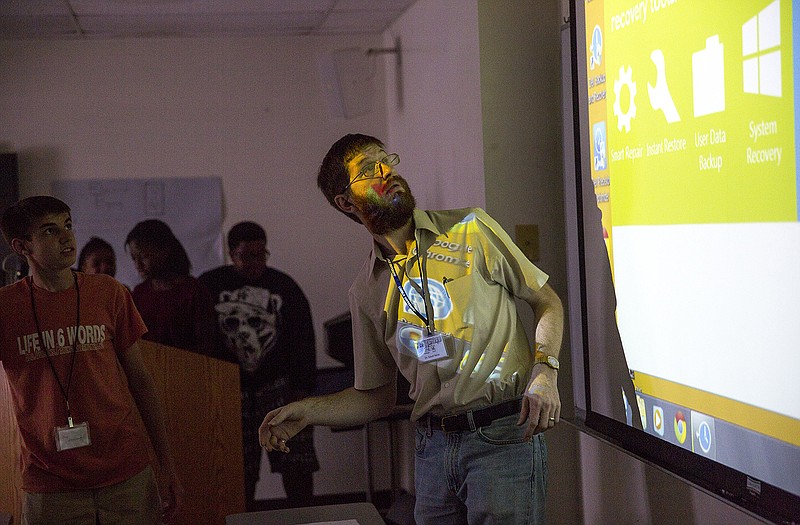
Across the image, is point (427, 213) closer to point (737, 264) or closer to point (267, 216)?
point (737, 264)

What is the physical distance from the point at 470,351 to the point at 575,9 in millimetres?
1007

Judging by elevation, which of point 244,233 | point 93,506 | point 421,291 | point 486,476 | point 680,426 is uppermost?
point 244,233

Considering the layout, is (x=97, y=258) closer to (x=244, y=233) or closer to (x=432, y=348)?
(x=244, y=233)

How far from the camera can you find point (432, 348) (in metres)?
2.08

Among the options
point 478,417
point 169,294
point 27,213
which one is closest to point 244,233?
point 169,294

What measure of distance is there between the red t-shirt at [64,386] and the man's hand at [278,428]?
2.83ft

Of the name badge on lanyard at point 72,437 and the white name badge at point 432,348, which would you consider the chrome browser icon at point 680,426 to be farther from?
the name badge on lanyard at point 72,437

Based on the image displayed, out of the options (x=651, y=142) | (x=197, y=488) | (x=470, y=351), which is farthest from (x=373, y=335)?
(x=197, y=488)

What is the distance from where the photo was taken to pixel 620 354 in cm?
222

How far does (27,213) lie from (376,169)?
108cm

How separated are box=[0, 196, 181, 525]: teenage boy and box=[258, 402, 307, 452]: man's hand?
865 mm

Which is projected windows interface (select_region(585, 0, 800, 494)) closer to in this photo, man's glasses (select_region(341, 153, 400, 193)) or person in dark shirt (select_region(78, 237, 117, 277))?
man's glasses (select_region(341, 153, 400, 193))

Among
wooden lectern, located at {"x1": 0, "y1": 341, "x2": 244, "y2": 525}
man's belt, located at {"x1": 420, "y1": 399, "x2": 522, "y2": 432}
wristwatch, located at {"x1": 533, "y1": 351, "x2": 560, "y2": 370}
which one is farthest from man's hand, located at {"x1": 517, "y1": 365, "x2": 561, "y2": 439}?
wooden lectern, located at {"x1": 0, "y1": 341, "x2": 244, "y2": 525}

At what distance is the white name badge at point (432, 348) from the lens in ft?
6.79
